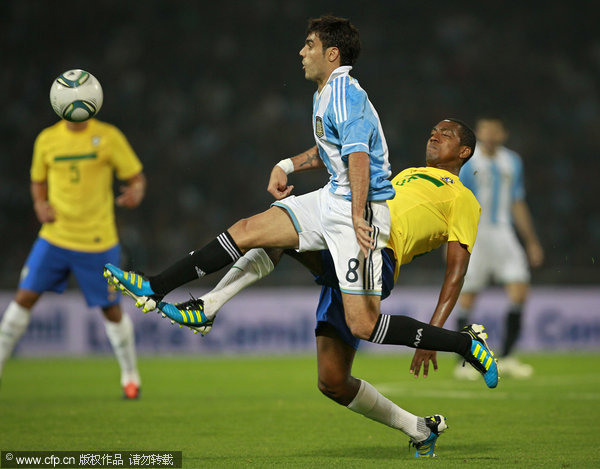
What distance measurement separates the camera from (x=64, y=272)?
26.8ft

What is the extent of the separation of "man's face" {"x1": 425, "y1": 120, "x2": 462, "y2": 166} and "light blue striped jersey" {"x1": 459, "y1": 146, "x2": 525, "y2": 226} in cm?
490

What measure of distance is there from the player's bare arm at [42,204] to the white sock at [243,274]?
3327mm

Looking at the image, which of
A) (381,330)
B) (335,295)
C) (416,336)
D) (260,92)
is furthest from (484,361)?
(260,92)

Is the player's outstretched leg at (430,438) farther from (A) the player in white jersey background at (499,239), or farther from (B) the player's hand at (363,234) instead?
(A) the player in white jersey background at (499,239)

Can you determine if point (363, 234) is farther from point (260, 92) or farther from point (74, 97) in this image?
point (260, 92)

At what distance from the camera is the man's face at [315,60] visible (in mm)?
4984

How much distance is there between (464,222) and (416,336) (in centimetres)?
73

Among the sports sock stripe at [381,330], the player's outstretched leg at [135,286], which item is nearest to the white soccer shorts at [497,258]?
the sports sock stripe at [381,330]

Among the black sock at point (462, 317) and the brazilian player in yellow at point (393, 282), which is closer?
the brazilian player in yellow at point (393, 282)

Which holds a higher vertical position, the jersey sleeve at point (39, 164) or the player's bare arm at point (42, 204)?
the jersey sleeve at point (39, 164)

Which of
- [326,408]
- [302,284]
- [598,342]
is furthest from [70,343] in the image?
[598,342]

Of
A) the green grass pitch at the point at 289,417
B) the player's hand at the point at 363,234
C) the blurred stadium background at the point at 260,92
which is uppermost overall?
the blurred stadium background at the point at 260,92

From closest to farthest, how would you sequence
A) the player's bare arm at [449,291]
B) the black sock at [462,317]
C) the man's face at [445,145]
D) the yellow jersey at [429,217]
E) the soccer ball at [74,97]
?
1. the player's bare arm at [449,291]
2. the yellow jersey at [429,217]
3. the man's face at [445,145]
4. the soccer ball at [74,97]
5. the black sock at [462,317]

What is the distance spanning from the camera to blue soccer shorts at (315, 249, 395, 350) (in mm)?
5121
